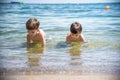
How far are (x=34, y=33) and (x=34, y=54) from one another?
18 cm

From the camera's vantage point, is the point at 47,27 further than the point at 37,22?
Yes

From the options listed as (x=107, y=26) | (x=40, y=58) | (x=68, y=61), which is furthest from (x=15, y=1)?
(x=107, y=26)

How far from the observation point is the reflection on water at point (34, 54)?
156 centimetres

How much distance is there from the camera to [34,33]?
6.00 ft

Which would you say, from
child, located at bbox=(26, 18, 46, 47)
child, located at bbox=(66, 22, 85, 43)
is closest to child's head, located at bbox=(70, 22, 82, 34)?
child, located at bbox=(66, 22, 85, 43)

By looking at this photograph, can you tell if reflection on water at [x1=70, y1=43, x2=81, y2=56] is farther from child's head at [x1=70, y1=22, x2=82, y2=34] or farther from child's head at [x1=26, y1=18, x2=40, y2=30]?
child's head at [x1=26, y1=18, x2=40, y2=30]

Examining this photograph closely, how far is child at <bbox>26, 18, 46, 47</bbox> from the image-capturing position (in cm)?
180

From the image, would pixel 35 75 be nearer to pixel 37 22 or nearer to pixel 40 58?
pixel 40 58

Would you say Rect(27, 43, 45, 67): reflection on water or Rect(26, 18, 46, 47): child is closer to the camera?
Rect(27, 43, 45, 67): reflection on water

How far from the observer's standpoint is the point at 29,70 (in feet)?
4.79

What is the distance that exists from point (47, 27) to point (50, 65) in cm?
49

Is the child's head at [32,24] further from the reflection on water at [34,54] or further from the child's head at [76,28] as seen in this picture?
the child's head at [76,28]

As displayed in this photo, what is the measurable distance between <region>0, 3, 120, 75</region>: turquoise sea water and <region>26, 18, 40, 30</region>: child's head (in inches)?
2.8

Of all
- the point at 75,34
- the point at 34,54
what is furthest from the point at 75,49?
the point at 34,54
